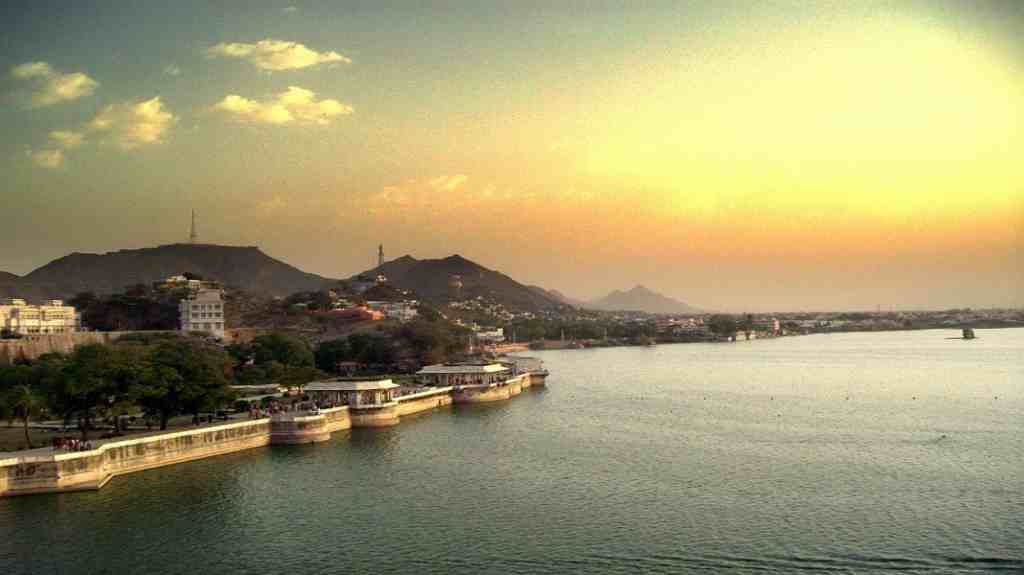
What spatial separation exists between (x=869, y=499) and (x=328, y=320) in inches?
2936

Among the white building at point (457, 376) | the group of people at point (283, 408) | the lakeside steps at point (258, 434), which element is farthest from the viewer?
the white building at point (457, 376)

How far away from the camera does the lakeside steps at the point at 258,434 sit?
23.5 metres

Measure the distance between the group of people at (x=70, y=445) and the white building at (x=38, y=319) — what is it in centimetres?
4095

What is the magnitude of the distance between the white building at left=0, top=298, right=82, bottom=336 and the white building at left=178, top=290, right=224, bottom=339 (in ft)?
28.3

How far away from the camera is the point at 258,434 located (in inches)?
1275

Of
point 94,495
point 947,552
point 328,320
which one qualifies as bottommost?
point 947,552

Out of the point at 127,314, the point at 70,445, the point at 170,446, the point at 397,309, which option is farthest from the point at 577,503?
the point at 397,309

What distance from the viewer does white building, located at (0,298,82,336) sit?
6488 cm

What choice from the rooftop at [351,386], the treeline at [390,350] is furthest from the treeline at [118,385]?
the treeline at [390,350]

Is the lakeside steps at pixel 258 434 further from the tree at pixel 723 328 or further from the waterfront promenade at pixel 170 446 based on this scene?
the tree at pixel 723 328

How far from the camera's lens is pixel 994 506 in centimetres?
2280

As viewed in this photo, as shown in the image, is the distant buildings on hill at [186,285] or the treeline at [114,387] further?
the distant buildings on hill at [186,285]

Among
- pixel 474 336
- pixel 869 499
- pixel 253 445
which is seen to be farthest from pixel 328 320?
pixel 869 499

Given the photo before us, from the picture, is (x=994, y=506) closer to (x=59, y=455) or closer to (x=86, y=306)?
(x=59, y=455)
